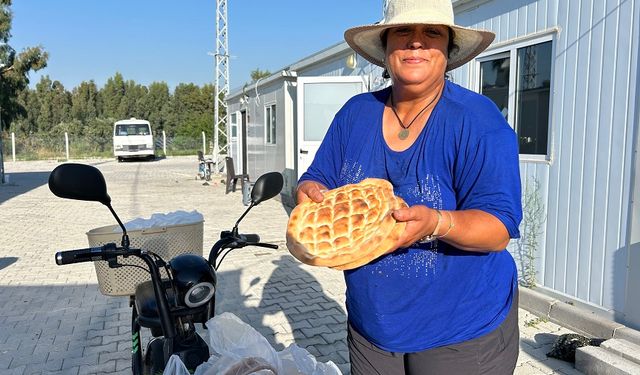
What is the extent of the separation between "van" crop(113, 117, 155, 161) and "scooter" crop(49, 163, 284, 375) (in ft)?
98.6

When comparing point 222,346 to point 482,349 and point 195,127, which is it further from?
point 195,127

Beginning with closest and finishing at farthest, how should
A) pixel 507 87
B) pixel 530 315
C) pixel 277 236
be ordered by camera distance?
pixel 530 315, pixel 507 87, pixel 277 236

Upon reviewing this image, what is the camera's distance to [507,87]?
4867mm

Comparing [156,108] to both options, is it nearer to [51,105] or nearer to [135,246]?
[51,105]

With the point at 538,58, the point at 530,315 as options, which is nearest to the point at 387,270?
the point at 530,315

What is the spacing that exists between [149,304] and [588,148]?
3.55 m

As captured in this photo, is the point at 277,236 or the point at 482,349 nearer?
the point at 482,349

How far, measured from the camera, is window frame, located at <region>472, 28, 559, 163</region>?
431 centimetres

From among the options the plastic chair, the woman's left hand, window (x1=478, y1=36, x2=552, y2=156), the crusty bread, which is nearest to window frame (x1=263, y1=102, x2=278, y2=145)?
the plastic chair

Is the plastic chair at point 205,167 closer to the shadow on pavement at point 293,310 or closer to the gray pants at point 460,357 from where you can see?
the shadow on pavement at point 293,310

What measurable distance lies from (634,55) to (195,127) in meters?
44.3

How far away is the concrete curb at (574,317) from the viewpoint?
3.55 metres

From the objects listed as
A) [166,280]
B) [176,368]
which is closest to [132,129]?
[166,280]

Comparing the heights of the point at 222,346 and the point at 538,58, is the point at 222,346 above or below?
below
